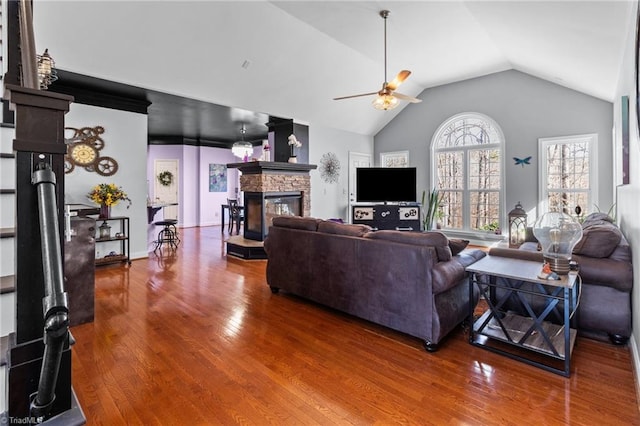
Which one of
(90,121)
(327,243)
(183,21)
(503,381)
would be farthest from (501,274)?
(90,121)

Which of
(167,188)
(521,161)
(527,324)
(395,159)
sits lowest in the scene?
(527,324)

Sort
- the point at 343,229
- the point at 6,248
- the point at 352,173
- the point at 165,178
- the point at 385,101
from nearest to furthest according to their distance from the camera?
the point at 6,248, the point at 343,229, the point at 385,101, the point at 352,173, the point at 165,178

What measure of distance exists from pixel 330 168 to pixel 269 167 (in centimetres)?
196

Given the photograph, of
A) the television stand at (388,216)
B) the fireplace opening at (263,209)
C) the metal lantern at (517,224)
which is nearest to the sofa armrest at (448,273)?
the metal lantern at (517,224)

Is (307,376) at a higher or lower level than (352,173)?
lower

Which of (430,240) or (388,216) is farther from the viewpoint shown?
(388,216)

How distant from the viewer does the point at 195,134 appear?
9.40 metres

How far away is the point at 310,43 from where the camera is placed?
520cm

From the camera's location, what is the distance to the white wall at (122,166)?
16.6ft

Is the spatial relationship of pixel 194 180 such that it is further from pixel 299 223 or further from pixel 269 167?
pixel 299 223

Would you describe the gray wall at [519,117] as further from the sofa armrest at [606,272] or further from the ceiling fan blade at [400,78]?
the sofa armrest at [606,272]

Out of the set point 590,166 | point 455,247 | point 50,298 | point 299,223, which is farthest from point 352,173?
point 50,298

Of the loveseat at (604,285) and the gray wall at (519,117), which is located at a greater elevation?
the gray wall at (519,117)

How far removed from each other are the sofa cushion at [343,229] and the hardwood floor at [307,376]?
0.81 metres
